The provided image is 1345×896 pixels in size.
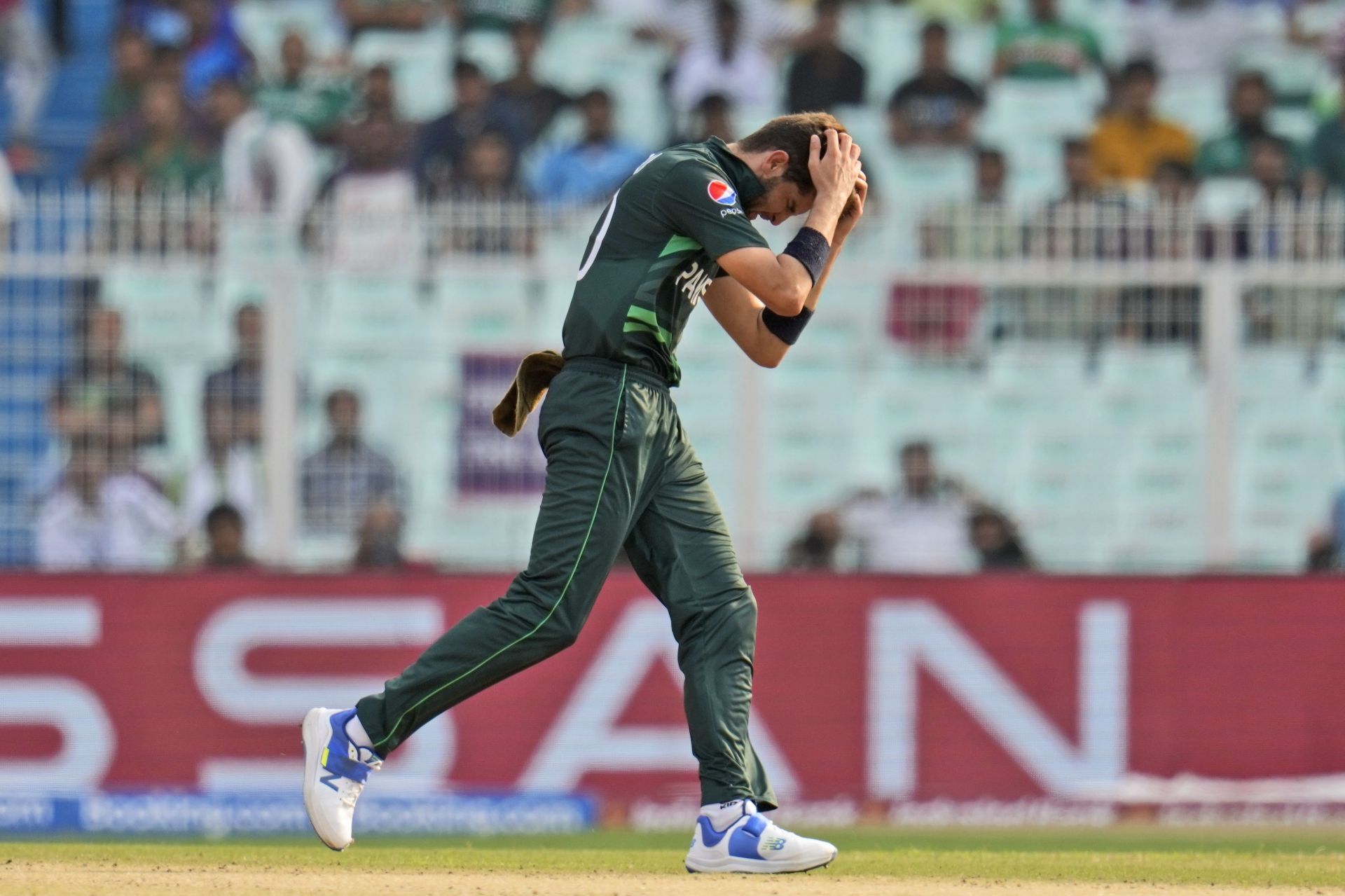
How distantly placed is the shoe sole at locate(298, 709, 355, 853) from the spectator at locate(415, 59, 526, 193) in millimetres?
8518

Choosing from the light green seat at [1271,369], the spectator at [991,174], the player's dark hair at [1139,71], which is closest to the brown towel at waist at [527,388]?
the light green seat at [1271,369]

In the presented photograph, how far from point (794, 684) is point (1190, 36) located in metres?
8.42

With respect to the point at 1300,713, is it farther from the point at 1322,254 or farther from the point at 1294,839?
the point at 1322,254

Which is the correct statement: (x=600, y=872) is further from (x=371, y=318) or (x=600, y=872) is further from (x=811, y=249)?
(x=371, y=318)

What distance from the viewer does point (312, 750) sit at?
5.46m

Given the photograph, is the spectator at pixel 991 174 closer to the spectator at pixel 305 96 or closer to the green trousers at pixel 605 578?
the spectator at pixel 305 96

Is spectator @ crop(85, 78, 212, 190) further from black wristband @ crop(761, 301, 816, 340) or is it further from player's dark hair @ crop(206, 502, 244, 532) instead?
black wristband @ crop(761, 301, 816, 340)

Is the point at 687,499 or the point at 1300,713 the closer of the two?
the point at 687,499

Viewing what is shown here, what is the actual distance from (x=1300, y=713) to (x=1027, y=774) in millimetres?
1361

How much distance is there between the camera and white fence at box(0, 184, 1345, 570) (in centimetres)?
993

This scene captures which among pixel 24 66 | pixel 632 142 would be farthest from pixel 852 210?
pixel 24 66

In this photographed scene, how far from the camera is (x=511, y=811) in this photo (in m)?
9.60

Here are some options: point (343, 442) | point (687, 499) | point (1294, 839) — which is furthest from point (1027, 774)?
point (687, 499)

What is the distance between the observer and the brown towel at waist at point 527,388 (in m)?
5.69
